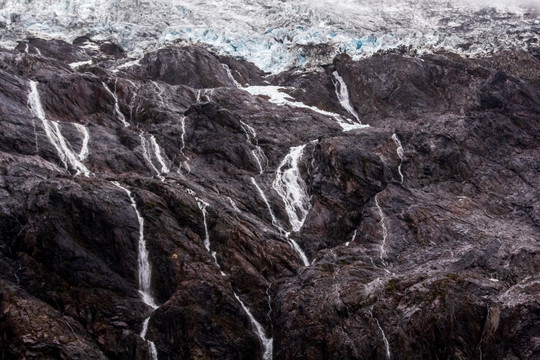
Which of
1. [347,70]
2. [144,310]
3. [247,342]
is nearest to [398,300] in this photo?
[247,342]

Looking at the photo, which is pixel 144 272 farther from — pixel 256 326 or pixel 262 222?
pixel 262 222

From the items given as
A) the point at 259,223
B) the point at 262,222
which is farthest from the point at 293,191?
the point at 259,223

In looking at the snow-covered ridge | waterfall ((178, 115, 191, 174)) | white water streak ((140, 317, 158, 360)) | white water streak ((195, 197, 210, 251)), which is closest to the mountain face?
white water streak ((140, 317, 158, 360))

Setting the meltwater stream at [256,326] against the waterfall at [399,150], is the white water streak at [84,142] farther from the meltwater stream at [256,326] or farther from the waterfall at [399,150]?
the waterfall at [399,150]

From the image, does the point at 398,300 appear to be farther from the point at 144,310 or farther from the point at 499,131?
the point at 499,131

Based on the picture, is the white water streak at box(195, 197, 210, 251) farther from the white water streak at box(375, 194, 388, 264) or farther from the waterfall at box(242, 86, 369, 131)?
the waterfall at box(242, 86, 369, 131)

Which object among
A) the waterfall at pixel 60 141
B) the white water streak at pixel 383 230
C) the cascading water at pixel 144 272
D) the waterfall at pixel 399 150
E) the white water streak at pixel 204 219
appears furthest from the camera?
the waterfall at pixel 399 150

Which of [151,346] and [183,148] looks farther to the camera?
[183,148]

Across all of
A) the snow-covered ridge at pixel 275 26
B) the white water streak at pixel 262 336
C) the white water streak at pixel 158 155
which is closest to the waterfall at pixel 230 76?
the snow-covered ridge at pixel 275 26
